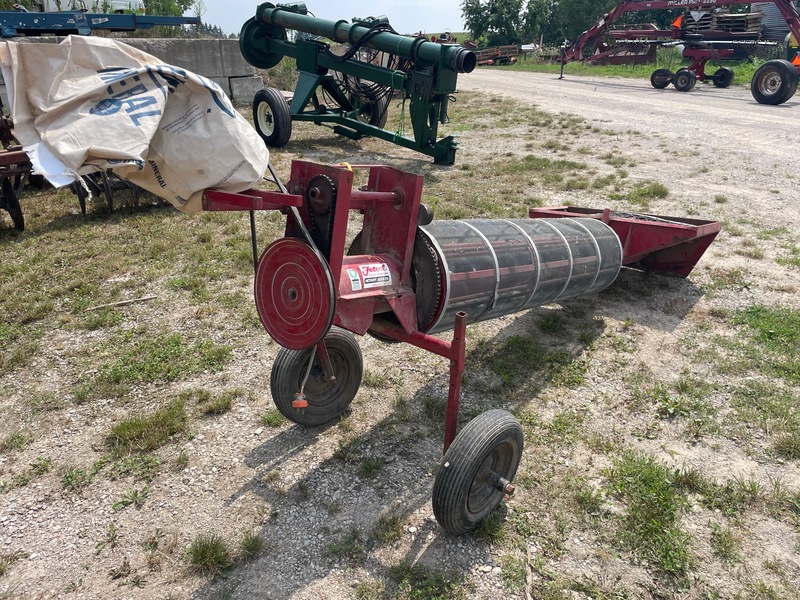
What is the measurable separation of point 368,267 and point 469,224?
38.4 inches

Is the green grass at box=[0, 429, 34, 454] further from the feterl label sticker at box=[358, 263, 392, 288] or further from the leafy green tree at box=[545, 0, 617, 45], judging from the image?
the leafy green tree at box=[545, 0, 617, 45]

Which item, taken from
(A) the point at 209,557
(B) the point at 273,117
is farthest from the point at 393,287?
(B) the point at 273,117

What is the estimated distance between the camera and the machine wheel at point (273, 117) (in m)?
9.86

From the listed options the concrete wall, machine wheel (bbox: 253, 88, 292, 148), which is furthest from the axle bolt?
the concrete wall

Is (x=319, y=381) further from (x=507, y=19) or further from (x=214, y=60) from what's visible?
(x=507, y=19)

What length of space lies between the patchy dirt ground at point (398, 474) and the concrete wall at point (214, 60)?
1048cm

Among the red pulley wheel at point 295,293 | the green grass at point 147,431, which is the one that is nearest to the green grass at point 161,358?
the green grass at point 147,431

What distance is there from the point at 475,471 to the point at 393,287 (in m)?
1.03

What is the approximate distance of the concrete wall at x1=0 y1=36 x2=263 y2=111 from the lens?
13320 millimetres

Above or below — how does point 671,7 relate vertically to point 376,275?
above

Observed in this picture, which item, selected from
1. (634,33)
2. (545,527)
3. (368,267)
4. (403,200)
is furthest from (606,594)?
(634,33)

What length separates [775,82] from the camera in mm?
15656

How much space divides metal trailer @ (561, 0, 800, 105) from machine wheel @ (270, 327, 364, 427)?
17.1 meters

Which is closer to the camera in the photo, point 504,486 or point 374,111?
point 504,486
